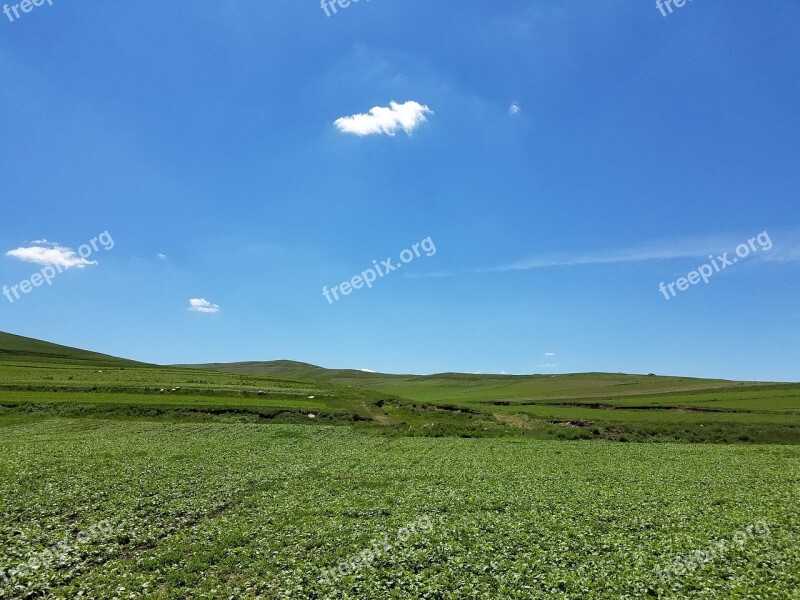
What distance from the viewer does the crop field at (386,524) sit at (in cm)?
1664

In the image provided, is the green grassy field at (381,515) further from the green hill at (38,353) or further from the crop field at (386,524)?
the green hill at (38,353)

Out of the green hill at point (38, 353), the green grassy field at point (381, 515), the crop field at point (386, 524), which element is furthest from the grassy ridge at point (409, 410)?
the green hill at point (38, 353)

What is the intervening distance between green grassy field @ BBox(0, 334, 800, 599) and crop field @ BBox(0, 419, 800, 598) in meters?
0.11

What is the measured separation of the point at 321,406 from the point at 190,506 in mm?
51805

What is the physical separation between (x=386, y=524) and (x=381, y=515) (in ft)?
5.60

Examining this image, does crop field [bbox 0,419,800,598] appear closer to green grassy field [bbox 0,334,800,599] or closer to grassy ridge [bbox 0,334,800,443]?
green grassy field [bbox 0,334,800,599]

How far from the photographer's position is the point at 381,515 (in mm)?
24516

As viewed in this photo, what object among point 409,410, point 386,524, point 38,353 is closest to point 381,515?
point 386,524

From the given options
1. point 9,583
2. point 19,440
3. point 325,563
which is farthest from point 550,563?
point 19,440

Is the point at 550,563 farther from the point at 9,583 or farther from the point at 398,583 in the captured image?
the point at 9,583

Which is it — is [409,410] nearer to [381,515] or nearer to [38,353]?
[381,515]

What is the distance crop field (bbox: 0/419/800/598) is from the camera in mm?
16641

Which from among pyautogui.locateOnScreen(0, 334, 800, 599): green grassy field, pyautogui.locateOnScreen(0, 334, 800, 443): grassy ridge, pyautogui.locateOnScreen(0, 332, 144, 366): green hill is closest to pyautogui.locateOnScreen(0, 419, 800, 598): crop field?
pyautogui.locateOnScreen(0, 334, 800, 599): green grassy field

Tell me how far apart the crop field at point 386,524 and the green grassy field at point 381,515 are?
106 millimetres
